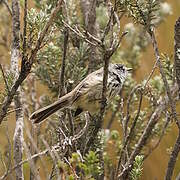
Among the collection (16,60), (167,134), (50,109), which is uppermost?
(16,60)

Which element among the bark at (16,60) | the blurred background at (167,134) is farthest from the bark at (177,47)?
the blurred background at (167,134)

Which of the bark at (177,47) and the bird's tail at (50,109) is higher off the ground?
the bark at (177,47)

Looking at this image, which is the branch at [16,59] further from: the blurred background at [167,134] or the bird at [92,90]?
the blurred background at [167,134]

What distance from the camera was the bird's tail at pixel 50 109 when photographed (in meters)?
1.45

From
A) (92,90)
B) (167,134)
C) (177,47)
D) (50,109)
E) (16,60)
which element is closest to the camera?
(177,47)

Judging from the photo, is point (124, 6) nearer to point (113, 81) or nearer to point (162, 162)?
point (113, 81)

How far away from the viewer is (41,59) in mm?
1938

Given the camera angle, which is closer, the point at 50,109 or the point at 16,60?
the point at 16,60

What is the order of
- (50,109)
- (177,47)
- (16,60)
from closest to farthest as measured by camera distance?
1. (177,47)
2. (16,60)
3. (50,109)

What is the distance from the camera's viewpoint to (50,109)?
5.07ft

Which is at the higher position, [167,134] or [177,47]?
[177,47]

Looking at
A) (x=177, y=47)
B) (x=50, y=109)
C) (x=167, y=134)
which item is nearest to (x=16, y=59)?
(x=50, y=109)

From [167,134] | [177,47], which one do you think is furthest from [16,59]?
[167,134]

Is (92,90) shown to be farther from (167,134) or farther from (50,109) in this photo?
(167,134)
